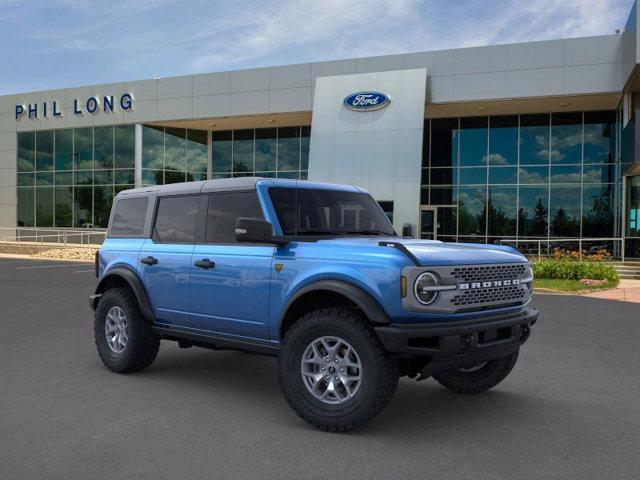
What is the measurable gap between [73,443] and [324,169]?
78.0ft

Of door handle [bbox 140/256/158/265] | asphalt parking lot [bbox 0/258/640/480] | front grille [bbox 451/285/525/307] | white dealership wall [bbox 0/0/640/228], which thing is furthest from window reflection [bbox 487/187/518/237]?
door handle [bbox 140/256/158/265]

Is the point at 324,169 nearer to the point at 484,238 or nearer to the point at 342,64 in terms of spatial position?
the point at 342,64

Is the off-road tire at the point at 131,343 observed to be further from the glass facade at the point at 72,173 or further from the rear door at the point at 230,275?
the glass facade at the point at 72,173

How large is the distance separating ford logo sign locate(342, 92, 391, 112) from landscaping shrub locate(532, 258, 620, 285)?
1062 cm

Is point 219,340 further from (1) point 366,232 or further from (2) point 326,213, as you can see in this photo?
(1) point 366,232

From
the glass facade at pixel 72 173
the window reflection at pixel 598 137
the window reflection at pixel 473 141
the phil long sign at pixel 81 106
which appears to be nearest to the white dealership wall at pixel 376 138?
the window reflection at pixel 473 141

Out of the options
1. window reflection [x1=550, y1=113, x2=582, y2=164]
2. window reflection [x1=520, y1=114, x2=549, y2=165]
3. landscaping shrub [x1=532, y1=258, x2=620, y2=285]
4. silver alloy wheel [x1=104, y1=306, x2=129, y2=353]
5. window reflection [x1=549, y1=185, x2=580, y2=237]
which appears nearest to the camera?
silver alloy wheel [x1=104, y1=306, x2=129, y2=353]

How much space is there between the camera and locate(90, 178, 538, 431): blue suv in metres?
4.70

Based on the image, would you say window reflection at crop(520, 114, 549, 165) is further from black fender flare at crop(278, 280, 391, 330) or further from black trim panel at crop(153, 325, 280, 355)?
black fender flare at crop(278, 280, 391, 330)

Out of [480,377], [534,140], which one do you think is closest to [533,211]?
[534,140]

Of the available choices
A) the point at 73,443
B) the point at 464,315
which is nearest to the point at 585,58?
the point at 464,315

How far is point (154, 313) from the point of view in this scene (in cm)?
657

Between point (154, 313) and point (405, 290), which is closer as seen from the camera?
point (405, 290)

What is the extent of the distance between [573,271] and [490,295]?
50.7 feet
